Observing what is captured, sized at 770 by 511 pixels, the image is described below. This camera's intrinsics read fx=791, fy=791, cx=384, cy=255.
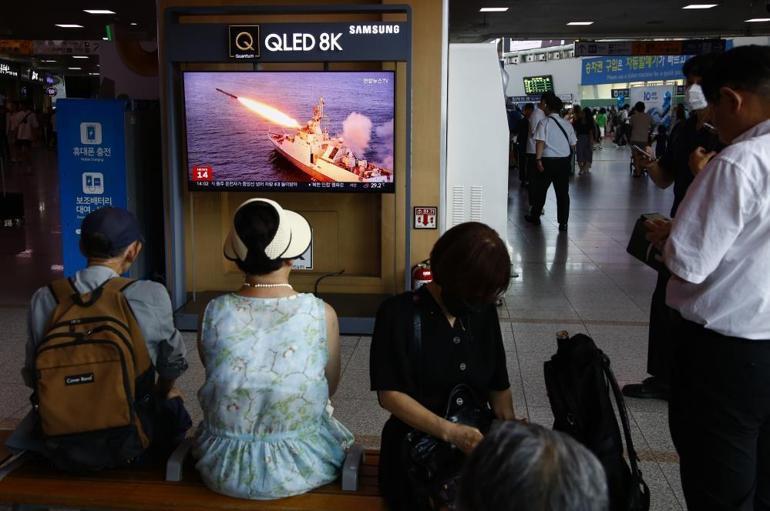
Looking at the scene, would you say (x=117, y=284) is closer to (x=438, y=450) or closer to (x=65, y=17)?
(x=438, y=450)

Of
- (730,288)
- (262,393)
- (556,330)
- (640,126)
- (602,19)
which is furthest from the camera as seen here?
(640,126)

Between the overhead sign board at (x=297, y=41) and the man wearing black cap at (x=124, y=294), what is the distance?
9.07 feet

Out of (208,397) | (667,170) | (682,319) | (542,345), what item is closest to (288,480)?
(208,397)

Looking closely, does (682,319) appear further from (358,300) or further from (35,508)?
(358,300)

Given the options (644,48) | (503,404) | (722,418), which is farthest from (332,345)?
(644,48)

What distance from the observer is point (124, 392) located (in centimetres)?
245

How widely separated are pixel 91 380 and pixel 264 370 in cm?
56

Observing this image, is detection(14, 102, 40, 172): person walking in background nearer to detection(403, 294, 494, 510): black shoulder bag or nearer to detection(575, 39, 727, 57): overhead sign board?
detection(575, 39, 727, 57): overhead sign board

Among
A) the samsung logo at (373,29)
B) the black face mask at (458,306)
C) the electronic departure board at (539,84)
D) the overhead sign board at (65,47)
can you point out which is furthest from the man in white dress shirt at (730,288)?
the overhead sign board at (65,47)

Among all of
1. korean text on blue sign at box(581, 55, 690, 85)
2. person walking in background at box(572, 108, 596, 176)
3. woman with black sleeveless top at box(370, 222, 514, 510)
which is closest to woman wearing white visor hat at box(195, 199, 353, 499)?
woman with black sleeveless top at box(370, 222, 514, 510)

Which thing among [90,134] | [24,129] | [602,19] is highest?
[602,19]

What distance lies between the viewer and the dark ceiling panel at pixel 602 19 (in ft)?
52.0

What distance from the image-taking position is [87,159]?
5.86 metres

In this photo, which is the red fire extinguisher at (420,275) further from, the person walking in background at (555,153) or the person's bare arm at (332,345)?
the person walking in background at (555,153)
